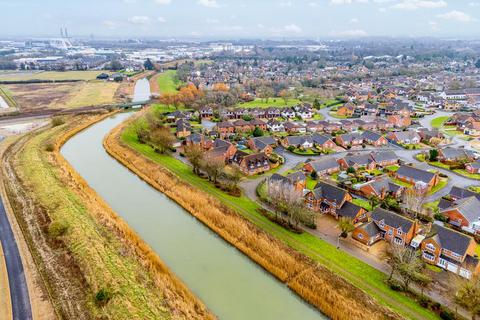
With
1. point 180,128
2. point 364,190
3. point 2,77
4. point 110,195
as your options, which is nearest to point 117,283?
point 110,195

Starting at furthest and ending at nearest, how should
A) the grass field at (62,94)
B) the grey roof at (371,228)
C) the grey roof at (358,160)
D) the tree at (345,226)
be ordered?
the grass field at (62,94) → the grey roof at (358,160) → the tree at (345,226) → the grey roof at (371,228)

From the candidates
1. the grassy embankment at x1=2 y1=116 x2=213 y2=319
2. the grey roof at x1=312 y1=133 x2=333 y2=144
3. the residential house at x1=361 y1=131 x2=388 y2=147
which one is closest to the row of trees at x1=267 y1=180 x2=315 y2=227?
the grassy embankment at x1=2 y1=116 x2=213 y2=319

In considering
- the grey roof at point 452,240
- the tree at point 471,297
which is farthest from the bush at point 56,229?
the grey roof at point 452,240

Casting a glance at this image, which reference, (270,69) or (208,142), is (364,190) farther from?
(270,69)

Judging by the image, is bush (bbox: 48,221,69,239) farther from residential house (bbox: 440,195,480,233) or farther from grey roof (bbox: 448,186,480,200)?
grey roof (bbox: 448,186,480,200)

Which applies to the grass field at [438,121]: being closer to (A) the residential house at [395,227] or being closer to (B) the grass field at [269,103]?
(B) the grass field at [269,103]
